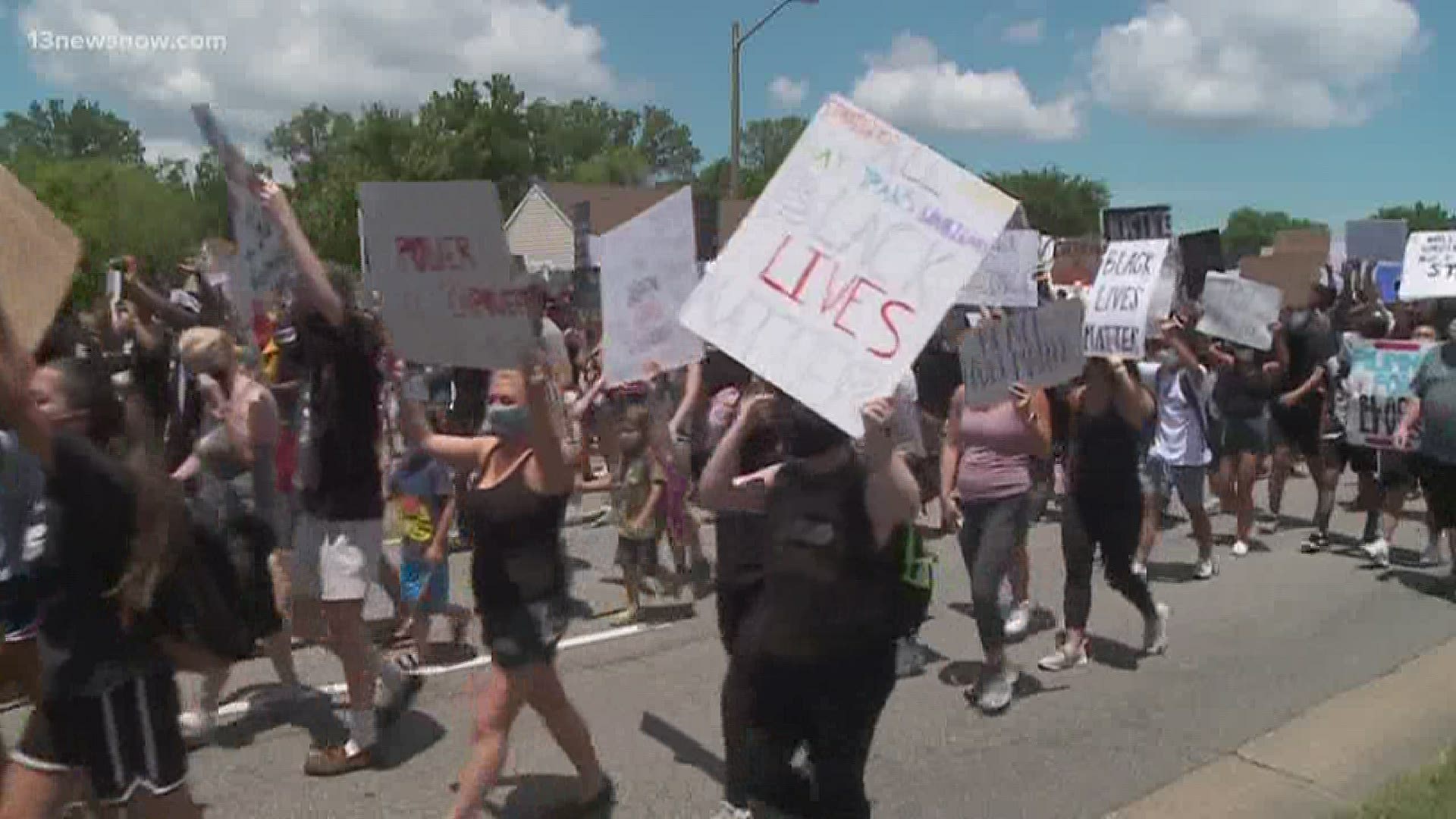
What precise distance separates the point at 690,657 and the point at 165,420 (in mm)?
3178

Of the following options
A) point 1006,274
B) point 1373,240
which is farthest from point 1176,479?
point 1373,240

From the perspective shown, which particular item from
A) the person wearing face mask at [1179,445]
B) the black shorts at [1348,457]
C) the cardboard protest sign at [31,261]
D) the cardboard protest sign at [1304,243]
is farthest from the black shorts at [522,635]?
the cardboard protest sign at [1304,243]

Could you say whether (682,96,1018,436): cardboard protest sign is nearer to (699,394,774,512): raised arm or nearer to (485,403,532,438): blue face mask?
(699,394,774,512): raised arm

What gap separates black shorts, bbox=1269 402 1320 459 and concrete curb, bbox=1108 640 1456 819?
3.78 metres

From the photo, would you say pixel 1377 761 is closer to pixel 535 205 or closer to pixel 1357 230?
pixel 1357 230

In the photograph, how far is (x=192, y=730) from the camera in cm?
543

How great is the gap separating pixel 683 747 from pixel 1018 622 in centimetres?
249

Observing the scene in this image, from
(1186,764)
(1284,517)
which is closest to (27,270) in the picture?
(1186,764)

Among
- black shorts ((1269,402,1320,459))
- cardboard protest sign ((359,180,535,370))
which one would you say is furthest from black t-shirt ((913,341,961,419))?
cardboard protest sign ((359,180,535,370))

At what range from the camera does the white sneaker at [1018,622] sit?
7160 mm

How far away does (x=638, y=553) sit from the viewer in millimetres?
7559

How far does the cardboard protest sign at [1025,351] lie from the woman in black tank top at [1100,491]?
114 cm

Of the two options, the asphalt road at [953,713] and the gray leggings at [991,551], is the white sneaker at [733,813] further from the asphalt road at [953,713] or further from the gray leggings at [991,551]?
the gray leggings at [991,551]

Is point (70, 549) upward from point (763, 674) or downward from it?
upward
